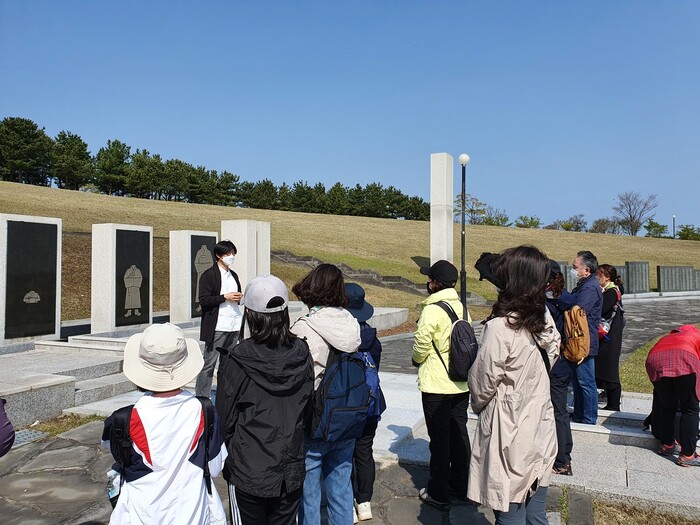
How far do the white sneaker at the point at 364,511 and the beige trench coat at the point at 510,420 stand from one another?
134 cm

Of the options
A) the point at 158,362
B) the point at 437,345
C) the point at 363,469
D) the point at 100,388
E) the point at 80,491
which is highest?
the point at 158,362

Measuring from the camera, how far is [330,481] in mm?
2980

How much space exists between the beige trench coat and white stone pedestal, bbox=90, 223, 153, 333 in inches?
350

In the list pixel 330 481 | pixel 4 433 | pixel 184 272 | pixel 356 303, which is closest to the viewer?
pixel 4 433

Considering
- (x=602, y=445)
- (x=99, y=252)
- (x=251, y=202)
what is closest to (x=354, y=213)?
(x=251, y=202)

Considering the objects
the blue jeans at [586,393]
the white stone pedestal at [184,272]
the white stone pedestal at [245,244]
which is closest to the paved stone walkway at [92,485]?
the blue jeans at [586,393]

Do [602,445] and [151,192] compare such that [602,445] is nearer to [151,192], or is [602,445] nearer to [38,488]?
[38,488]

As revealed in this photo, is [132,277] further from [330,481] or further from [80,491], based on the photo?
[330,481]

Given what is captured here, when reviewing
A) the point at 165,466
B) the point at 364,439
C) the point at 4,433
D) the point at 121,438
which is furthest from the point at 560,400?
the point at 4,433

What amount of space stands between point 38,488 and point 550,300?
4.37 metres

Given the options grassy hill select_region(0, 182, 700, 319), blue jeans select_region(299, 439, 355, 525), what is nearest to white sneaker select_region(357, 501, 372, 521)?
blue jeans select_region(299, 439, 355, 525)

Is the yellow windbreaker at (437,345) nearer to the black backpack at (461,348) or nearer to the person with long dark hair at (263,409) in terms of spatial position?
the black backpack at (461,348)

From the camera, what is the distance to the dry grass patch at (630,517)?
11.8 feet

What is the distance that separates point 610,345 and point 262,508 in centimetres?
467
